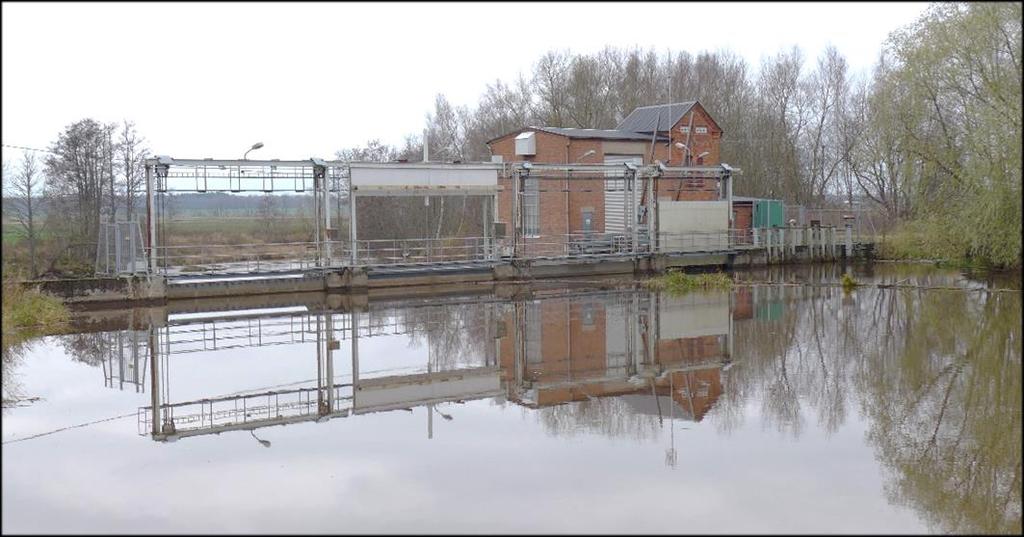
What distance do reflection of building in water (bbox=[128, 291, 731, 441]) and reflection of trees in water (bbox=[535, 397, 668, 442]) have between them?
364mm

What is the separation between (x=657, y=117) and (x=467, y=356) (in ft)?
91.3

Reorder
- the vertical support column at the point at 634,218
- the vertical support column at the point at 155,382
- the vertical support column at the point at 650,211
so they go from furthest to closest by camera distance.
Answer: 1. the vertical support column at the point at 650,211
2. the vertical support column at the point at 634,218
3. the vertical support column at the point at 155,382

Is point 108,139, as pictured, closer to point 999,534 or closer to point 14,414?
point 14,414

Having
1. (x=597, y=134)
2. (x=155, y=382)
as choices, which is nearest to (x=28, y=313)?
(x=155, y=382)

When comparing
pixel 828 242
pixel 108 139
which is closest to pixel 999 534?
pixel 108 139

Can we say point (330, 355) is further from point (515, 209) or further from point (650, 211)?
point (650, 211)

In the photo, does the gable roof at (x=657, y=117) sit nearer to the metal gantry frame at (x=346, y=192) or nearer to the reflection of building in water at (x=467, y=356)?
the metal gantry frame at (x=346, y=192)

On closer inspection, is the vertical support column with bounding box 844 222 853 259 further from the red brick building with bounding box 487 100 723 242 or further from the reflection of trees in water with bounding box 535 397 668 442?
the reflection of trees in water with bounding box 535 397 668 442

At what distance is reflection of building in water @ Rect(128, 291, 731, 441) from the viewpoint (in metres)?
13.4

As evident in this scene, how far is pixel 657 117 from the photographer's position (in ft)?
142

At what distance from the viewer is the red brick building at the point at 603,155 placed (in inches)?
1574

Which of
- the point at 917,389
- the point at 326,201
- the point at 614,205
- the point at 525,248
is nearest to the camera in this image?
the point at 917,389

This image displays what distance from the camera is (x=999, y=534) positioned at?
791cm

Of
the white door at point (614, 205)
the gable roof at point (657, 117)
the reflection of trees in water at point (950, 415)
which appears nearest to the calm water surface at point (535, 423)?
the reflection of trees in water at point (950, 415)
